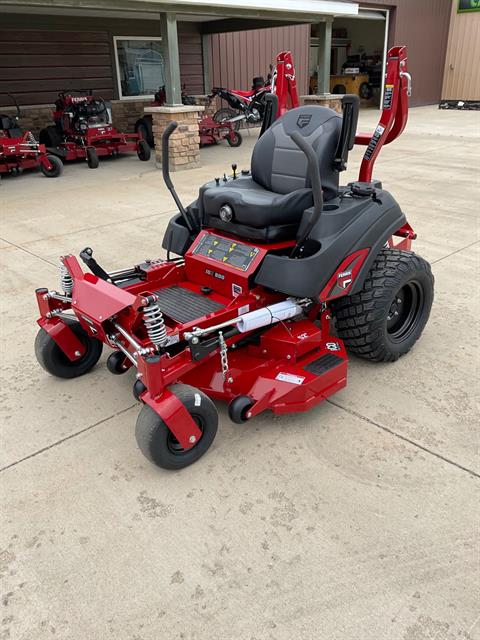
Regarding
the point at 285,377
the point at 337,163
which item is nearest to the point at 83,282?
the point at 285,377

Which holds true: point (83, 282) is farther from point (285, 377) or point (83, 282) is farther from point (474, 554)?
point (474, 554)

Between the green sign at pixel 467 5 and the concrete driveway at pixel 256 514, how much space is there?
779 inches

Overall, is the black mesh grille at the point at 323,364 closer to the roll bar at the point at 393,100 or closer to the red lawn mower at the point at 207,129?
the roll bar at the point at 393,100

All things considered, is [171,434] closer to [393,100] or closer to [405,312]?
[405,312]

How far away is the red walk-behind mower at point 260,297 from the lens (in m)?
2.45

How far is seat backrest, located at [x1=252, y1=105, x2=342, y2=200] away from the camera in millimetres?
3055

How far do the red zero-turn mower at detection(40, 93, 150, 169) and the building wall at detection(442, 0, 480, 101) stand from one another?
47.2ft

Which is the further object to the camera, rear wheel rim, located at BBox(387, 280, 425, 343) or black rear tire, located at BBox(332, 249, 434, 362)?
rear wheel rim, located at BBox(387, 280, 425, 343)

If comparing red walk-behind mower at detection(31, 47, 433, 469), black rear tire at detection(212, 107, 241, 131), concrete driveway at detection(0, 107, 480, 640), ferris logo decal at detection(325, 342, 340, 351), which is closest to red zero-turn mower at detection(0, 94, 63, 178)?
black rear tire at detection(212, 107, 241, 131)

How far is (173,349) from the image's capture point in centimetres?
268

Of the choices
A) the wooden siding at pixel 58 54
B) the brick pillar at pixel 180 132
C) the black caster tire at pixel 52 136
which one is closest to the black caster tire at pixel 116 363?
the brick pillar at pixel 180 132

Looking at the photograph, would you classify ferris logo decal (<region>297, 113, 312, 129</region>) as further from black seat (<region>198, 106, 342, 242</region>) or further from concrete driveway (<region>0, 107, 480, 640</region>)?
concrete driveway (<region>0, 107, 480, 640</region>)

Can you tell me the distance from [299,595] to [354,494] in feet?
1.77

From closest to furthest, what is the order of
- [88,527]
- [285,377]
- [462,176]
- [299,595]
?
[299,595] → [88,527] → [285,377] → [462,176]
